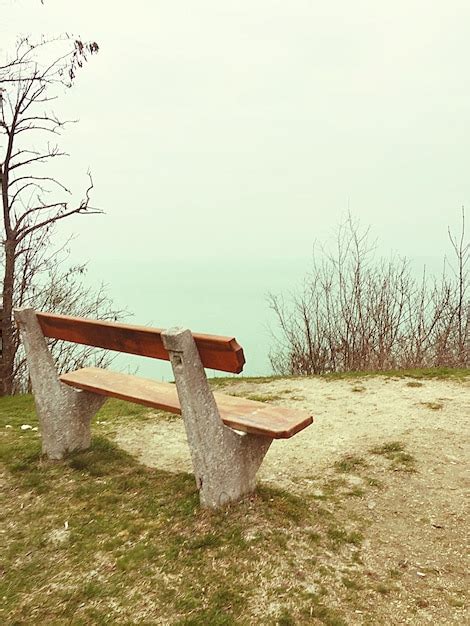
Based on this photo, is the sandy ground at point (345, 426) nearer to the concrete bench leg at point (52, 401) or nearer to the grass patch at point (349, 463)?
the grass patch at point (349, 463)

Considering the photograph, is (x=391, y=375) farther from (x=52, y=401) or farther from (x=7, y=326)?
(x=7, y=326)

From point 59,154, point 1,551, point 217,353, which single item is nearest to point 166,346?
point 217,353

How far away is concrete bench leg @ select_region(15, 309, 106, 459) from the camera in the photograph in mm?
3346

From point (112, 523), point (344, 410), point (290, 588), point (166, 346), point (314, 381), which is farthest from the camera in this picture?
point (314, 381)

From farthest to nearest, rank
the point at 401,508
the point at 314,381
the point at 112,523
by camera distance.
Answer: the point at 314,381
the point at 401,508
the point at 112,523

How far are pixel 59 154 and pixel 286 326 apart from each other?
499 centimetres

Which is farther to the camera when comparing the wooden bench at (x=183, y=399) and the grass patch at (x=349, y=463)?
the grass patch at (x=349, y=463)

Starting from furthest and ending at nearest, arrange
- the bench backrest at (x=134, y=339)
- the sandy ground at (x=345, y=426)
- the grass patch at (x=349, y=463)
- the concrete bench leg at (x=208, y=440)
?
1. the sandy ground at (x=345, y=426)
2. the grass patch at (x=349, y=463)
3. the concrete bench leg at (x=208, y=440)
4. the bench backrest at (x=134, y=339)

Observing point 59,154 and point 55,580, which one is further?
point 59,154

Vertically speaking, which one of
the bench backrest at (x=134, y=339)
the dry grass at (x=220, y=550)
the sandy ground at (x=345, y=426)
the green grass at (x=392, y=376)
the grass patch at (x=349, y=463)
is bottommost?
the dry grass at (x=220, y=550)

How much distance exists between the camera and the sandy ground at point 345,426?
12.6ft

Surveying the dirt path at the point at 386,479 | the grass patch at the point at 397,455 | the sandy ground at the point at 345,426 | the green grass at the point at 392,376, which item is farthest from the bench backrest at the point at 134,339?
the green grass at the point at 392,376

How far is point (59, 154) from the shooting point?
22.5 ft

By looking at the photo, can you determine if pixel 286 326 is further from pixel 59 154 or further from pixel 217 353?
pixel 217 353
